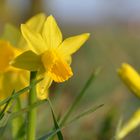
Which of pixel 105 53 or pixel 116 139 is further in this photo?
pixel 105 53

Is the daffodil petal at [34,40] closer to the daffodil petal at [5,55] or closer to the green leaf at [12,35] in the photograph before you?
the daffodil petal at [5,55]

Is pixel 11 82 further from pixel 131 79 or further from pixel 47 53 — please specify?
pixel 131 79

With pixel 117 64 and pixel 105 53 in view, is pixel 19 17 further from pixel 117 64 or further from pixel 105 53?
pixel 117 64

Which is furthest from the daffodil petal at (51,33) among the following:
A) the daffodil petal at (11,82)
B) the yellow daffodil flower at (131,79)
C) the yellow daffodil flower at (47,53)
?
the yellow daffodil flower at (131,79)

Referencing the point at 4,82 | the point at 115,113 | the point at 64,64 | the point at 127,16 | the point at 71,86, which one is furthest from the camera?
the point at 127,16

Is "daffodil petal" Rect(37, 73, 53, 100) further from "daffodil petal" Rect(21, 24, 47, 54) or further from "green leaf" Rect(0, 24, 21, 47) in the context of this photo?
"green leaf" Rect(0, 24, 21, 47)

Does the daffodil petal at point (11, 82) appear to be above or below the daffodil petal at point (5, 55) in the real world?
below

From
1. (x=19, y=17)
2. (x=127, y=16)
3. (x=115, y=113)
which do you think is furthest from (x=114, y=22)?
(x=115, y=113)
